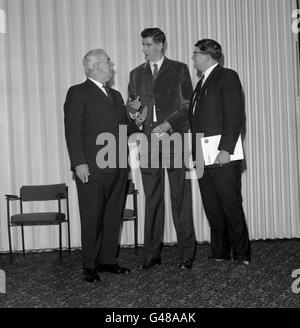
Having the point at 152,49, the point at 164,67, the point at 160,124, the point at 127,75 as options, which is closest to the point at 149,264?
the point at 160,124

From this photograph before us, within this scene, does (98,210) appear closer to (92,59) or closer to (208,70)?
(92,59)

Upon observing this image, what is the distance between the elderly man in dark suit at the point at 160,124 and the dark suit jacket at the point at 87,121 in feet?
1.17

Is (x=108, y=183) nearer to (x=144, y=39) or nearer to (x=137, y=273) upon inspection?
(x=137, y=273)

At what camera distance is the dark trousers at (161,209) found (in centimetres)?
403

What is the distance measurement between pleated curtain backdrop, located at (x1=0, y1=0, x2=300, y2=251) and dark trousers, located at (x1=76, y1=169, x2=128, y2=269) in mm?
1355

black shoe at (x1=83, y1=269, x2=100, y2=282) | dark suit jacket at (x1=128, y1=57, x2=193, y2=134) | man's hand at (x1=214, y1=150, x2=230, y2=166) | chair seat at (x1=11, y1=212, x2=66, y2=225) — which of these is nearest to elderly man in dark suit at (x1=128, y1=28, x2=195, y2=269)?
dark suit jacket at (x1=128, y1=57, x2=193, y2=134)

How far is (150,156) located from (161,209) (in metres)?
0.43

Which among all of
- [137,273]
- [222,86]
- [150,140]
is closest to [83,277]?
[137,273]

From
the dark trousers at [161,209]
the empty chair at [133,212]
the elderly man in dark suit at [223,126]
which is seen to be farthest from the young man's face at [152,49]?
the empty chair at [133,212]

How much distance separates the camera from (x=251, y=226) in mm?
5324

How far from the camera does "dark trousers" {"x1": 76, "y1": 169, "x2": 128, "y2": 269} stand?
3654mm

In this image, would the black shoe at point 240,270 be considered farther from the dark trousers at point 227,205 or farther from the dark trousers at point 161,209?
the dark trousers at point 161,209
